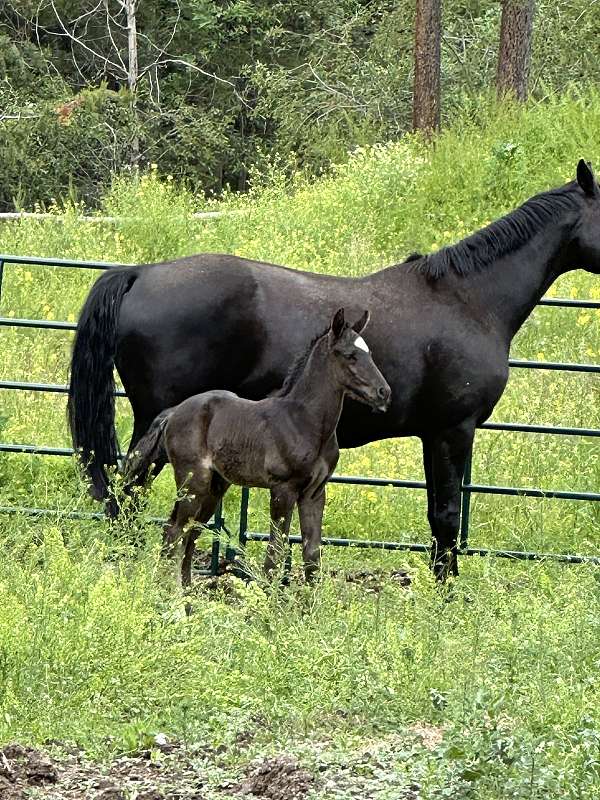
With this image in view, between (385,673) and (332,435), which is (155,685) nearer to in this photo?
(385,673)

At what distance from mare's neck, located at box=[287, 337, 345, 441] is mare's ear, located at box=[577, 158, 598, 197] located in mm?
1911

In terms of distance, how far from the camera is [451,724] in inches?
173

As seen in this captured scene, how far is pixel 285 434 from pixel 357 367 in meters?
0.46

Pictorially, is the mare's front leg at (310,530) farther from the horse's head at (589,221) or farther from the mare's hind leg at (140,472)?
the horse's head at (589,221)

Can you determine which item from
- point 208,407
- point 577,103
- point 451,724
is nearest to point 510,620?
point 451,724

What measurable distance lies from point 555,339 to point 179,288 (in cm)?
593

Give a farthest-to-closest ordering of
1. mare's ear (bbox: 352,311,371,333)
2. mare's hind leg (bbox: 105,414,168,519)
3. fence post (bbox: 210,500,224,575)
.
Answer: fence post (bbox: 210,500,224,575), mare's hind leg (bbox: 105,414,168,519), mare's ear (bbox: 352,311,371,333)

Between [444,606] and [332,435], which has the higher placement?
[332,435]

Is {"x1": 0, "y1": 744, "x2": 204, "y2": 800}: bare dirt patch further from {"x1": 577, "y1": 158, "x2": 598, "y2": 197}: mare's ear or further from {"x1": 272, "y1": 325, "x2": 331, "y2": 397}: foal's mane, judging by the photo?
{"x1": 577, "y1": 158, "x2": 598, "y2": 197}: mare's ear

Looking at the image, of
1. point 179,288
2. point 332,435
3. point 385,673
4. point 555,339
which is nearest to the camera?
point 385,673

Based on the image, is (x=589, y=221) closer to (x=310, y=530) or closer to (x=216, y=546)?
(x=310, y=530)

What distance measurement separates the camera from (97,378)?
7.14m

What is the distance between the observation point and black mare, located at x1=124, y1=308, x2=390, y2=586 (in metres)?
6.35

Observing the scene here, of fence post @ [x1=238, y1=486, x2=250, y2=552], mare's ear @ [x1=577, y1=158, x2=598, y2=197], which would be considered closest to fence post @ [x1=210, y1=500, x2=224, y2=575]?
fence post @ [x1=238, y1=486, x2=250, y2=552]
